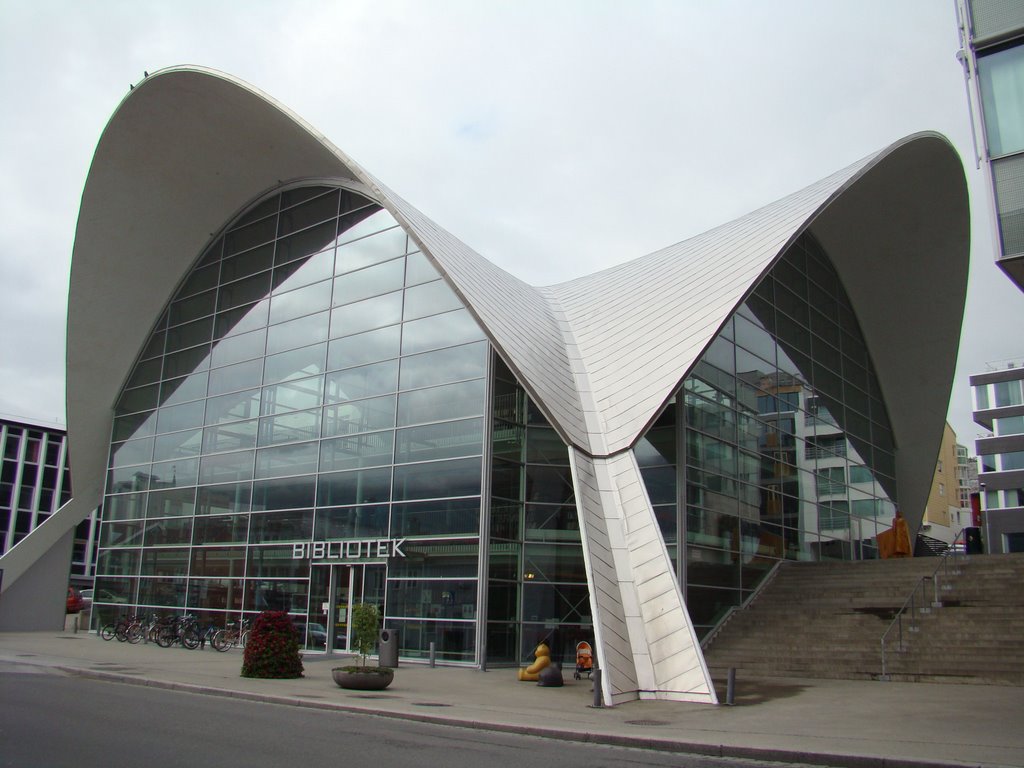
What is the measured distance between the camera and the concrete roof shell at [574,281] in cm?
2031

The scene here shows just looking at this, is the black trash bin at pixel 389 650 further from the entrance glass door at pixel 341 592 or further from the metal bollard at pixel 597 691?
the metal bollard at pixel 597 691

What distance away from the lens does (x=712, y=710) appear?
12.5 m

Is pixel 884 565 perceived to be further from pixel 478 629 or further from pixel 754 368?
pixel 478 629

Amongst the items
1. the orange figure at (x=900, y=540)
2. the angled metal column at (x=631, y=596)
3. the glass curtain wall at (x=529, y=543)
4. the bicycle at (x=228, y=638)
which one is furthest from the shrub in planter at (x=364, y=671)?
the orange figure at (x=900, y=540)

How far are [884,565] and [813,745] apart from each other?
587 inches

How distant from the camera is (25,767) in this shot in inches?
285

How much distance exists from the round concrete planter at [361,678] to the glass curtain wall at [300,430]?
4623 millimetres

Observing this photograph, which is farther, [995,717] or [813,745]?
[995,717]

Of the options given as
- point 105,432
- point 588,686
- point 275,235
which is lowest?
point 588,686

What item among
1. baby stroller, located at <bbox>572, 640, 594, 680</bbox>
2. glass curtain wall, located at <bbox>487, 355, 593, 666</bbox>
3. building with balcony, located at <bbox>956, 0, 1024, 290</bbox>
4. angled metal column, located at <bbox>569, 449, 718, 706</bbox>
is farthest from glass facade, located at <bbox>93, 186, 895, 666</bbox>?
building with balcony, located at <bbox>956, 0, 1024, 290</bbox>

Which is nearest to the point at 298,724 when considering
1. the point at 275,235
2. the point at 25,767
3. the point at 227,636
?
the point at 25,767

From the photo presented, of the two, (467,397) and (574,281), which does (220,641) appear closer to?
(467,397)

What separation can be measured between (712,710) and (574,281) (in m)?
18.6

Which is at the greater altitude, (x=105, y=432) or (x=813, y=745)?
(x=105, y=432)
